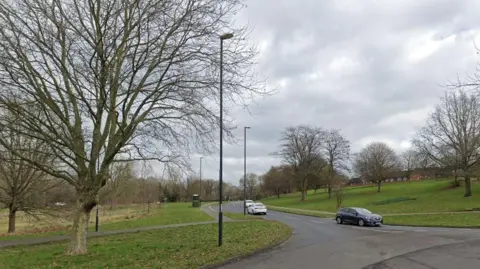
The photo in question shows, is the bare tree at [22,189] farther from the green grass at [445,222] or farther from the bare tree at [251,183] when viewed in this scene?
the bare tree at [251,183]

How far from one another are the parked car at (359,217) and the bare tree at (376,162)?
45.7 m

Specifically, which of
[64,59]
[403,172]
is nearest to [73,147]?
[64,59]

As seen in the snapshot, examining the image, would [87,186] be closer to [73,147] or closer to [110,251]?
[73,147]

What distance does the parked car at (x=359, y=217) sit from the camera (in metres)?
29.4

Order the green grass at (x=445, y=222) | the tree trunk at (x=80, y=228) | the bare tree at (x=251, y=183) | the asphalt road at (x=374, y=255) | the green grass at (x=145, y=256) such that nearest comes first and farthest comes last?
1. the asphalt road at (x=374, y=255)
2. the green grass at (x=145, y=256)
3. the tree trunk at (x=80, y=228)
4. the green grass at (x=445, y=222)
5. the bare tree at (x=251, y=183)

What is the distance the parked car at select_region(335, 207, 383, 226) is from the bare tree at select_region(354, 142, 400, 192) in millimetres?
45688

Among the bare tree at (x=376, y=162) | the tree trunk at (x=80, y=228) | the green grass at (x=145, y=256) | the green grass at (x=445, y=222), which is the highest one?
the bare tree at (x=376, y=162)

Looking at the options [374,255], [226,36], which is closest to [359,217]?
[374,255]

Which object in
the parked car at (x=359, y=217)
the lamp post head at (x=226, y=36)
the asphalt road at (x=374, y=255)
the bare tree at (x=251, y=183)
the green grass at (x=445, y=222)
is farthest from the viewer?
the bare tree at (x=251, y=183)

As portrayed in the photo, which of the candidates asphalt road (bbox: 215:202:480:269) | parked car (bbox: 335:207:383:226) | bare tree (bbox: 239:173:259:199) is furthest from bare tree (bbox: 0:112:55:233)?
bare tree (bbox: 239:173:259:199)

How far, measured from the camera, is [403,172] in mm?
94125

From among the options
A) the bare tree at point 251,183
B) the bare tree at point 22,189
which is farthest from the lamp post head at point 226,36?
the bare tree at point 251,183

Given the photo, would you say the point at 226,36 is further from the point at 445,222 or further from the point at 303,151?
the point at 303,151

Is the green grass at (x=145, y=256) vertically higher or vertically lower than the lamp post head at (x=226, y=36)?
lower
